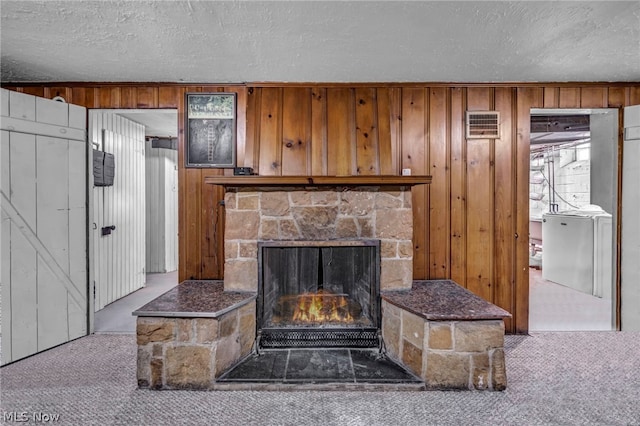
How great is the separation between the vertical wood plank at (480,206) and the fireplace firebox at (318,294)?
39.5 inches

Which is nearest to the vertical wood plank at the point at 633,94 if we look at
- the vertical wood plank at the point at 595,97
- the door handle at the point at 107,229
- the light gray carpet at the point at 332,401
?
the vertical wood plank at the point at 595,97

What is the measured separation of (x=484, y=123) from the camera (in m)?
2.79

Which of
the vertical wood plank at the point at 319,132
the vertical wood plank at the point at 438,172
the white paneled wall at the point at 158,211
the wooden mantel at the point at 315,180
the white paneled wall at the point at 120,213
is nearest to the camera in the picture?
the wooden mantel at the point at 315,180

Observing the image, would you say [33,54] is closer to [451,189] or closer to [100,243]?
[100,243]

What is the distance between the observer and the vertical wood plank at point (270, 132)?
7.78 feet

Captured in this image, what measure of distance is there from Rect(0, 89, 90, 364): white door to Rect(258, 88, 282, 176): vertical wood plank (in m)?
1.59

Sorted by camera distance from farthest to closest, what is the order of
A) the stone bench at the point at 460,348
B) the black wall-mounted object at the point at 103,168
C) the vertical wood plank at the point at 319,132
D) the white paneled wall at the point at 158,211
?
1. the white paneled wall at the point at 158,211
2. the black wall-mounted object at the point at 103,168
3. the vertical wood plank at the point at 319,132
4. the stone bench at the point at 460,348

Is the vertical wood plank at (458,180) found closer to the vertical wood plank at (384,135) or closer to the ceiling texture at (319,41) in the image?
the ceiling texture at (319,41)

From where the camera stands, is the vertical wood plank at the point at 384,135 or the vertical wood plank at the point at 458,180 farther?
the vertical wood plank at the point at 458,180

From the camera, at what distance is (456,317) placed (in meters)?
1.92

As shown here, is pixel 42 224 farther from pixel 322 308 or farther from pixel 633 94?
pixel 633 94

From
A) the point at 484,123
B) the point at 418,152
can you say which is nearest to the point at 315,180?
the point at 418,152

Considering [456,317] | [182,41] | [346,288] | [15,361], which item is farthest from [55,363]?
[456,317]

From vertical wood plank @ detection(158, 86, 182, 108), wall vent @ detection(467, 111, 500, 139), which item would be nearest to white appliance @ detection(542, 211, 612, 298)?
wall vent @ detection(467, 111, 500, 139)
